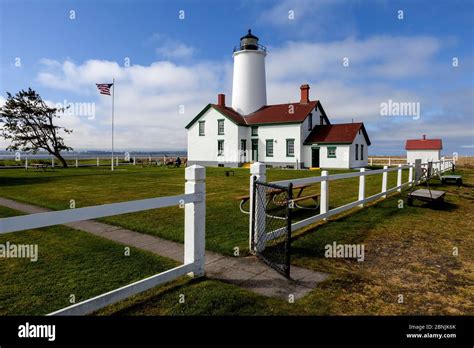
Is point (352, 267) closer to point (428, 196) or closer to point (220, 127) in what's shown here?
point (428, 196)

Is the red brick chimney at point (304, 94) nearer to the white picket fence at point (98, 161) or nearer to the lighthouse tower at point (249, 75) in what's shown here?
the lighthouse tower at point (249, 75)

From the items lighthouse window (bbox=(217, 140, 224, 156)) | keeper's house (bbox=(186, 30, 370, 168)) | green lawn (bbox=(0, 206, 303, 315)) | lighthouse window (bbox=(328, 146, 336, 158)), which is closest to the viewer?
green lawn (bbox=(0, 206, 303, 315))

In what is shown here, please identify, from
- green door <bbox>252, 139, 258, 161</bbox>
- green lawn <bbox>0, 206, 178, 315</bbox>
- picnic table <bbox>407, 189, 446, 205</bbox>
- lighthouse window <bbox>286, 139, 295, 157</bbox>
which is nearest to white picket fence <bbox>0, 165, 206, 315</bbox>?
green lawn <bbox>0, 206, 178, 315</bbox>

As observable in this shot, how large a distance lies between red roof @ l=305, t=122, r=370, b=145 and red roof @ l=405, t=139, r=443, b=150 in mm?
10568

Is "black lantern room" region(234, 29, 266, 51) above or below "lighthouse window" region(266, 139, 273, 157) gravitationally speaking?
above

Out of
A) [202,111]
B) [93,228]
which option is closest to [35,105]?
[202,111]

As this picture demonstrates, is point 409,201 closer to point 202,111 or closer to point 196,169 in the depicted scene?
point 196,169

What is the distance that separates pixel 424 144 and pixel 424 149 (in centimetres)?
82

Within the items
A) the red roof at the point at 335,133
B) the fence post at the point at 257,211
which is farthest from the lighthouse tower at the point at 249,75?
the fence post at the point at 257,211

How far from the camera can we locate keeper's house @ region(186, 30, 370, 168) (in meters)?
31.5

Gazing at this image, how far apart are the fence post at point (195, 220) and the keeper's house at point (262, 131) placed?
28.3 m

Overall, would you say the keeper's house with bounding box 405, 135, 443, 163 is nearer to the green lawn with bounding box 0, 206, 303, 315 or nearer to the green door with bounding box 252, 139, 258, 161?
the green door with bounding box 252, 139, 258, 161

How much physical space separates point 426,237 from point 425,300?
134 inches

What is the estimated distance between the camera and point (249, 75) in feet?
120
